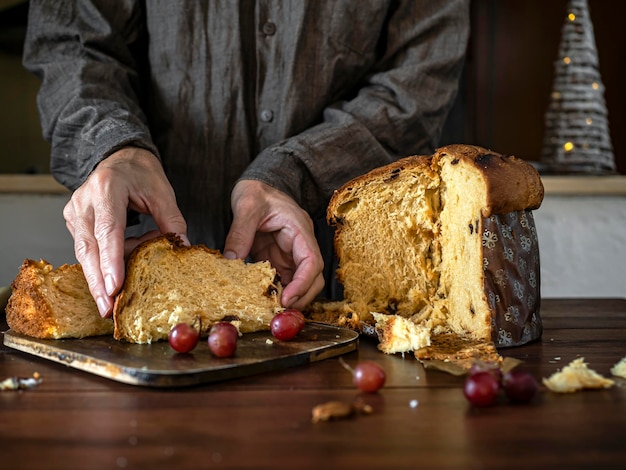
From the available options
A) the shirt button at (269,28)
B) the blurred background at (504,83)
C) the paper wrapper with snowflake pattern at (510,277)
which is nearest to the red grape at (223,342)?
the paper wrapper with snowflake pattern at (510,277)

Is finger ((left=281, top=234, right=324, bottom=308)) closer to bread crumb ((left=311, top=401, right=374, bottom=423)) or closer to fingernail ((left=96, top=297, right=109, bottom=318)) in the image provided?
fingernail ((left=96, top=297, right=109, bottom=318))

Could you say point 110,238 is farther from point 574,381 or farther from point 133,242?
point 574,381

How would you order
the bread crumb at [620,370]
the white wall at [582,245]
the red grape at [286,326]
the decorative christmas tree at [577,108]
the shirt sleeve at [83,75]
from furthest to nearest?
1. the white wall at [582,245]
2. the decorative christmas tree at [577,108]
3. the shirt sleeve at [83,75]
4. the red grape at [286,326]
5. the bread crumb at [620,370]

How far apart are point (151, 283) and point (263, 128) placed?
864 millimetres

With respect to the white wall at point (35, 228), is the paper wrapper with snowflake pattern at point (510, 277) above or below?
above

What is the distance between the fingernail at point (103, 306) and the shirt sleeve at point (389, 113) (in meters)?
0.63

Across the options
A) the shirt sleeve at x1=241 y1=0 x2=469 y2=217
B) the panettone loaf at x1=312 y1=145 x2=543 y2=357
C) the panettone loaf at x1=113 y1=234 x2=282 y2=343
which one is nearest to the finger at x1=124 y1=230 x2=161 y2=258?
the panettone loaf at x1=113 y1=234 x2=282 y2=343

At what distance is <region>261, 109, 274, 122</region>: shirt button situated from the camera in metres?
2.33

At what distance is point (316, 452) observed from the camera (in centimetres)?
99

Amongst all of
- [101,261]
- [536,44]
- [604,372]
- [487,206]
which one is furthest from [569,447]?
[536,44]

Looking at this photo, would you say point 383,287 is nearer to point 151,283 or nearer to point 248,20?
point 151,283

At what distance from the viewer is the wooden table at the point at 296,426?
0.96m

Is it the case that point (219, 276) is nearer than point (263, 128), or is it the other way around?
point (219, 276)

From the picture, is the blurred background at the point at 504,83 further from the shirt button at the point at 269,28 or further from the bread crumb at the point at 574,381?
the bread crumb at the point at 574,381
